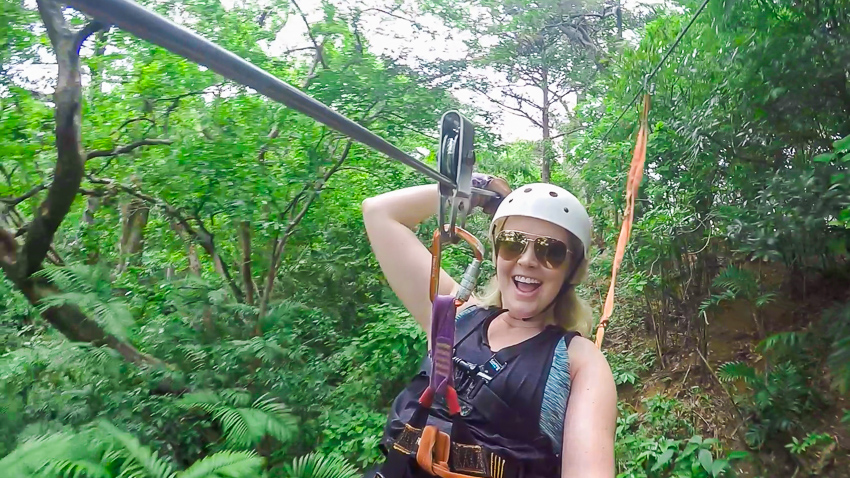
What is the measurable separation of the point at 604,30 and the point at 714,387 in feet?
17.0

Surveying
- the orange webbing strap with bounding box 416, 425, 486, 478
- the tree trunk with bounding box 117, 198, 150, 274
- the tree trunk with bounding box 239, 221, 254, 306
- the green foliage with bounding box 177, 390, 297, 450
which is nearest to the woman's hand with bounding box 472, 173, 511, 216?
the orange webbing strap with bounding box 416, 425, 486, 478

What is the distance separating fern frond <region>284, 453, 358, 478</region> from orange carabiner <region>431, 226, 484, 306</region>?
2.09m

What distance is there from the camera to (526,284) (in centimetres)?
133

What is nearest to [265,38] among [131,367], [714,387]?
[131,367]

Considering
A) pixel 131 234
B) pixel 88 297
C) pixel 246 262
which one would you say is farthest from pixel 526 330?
pixel 131 234

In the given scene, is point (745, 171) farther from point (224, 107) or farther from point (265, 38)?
point (265, 38)

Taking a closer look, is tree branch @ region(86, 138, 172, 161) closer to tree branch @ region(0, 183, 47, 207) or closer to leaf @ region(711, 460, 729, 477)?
tree branch @ region(0, 183, 47, 207)

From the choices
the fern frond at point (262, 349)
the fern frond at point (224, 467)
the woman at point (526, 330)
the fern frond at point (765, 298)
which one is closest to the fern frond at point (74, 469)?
the fern frond at point (224, 467)

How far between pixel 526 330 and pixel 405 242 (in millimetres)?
388

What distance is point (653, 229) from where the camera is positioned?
13.0 feet

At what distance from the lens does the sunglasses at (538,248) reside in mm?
1291

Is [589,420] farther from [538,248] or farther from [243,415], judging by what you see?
[243,415]

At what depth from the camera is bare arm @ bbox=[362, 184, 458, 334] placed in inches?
55.5

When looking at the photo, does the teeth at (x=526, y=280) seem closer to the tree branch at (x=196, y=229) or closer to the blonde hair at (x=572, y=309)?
the blonde hair at (x=572, y=309)
